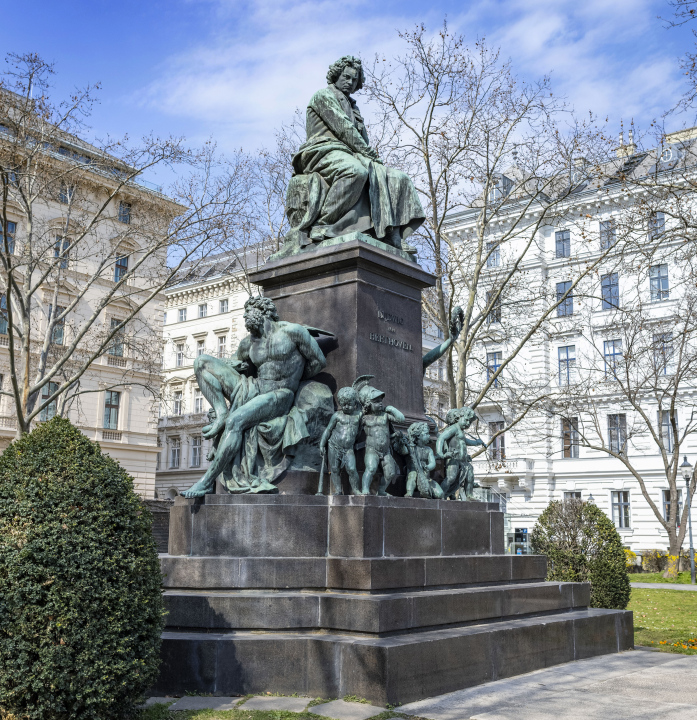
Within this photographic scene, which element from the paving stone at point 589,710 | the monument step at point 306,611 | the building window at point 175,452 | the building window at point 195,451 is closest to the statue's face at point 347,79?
the monument step at point 306,611

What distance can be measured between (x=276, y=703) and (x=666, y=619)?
10.5 meters

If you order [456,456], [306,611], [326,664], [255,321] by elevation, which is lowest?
[326,664]

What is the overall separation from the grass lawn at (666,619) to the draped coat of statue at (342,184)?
240 inches

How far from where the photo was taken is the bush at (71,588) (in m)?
4.82

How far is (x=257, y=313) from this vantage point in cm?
819

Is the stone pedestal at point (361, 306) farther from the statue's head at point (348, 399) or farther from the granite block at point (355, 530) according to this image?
the granite block at point (355, 530)

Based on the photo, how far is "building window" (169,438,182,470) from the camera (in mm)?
62375

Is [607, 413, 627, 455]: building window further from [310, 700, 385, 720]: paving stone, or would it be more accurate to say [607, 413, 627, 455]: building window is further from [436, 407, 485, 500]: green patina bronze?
[310, 700, 385, 720]: paving stone

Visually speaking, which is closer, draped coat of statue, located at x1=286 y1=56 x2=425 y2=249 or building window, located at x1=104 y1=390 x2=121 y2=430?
Result: draped coat of statue, located at x1=286 y1=56 x2=425 y2=249

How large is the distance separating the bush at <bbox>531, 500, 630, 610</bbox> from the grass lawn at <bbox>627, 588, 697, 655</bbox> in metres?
0.72

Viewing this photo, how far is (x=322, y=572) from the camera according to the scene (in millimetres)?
7102

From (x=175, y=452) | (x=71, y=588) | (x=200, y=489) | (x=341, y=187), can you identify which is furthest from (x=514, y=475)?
(x=71, y=588)

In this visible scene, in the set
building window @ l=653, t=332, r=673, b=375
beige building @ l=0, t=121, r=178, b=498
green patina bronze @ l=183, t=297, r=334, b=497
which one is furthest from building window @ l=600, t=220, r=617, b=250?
beige building @ l=0, t=121, r=178, b=498

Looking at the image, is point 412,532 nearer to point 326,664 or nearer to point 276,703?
point 326,664
